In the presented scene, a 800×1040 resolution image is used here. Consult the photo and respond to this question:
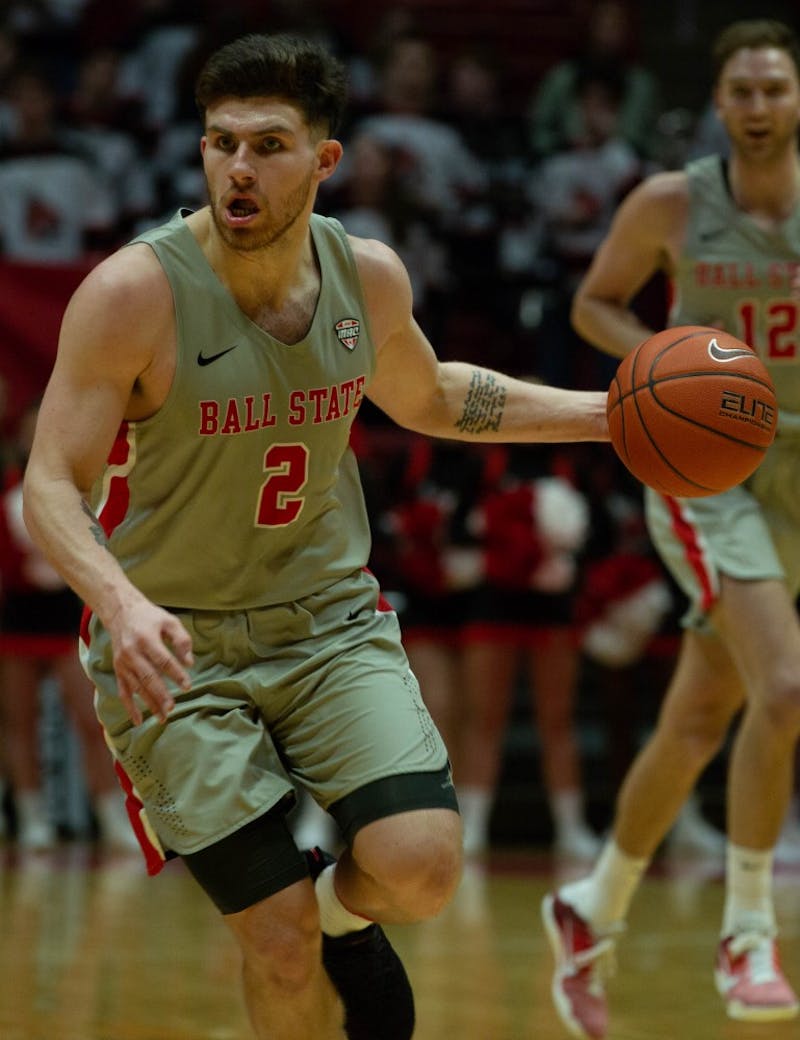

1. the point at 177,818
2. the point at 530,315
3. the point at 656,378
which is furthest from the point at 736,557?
the point at 530,315

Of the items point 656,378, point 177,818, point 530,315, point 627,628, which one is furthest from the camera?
point 530,315

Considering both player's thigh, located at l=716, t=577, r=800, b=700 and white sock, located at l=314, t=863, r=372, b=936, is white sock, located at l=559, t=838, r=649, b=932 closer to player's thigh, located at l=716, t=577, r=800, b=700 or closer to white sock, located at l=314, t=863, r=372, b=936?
player's thigh, located at l=716, t=577, r=800, b=700

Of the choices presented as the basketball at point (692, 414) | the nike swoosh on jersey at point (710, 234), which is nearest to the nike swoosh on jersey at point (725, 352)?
the basketball at point (692, 414)

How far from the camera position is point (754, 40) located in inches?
196

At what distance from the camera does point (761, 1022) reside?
4738 mm

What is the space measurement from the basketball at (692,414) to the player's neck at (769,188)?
1.31 metres

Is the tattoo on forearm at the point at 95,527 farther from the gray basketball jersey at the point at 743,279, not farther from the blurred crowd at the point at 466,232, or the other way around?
the blurred crowd at the point at 466,232

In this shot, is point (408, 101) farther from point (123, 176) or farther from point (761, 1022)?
point (761, 1022)

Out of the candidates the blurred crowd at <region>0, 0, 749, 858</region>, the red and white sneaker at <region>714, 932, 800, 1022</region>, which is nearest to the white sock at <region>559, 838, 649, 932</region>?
the red and white sneaker at <region>714, 932, 800, 1022</region>

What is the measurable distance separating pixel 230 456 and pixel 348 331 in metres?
0.40

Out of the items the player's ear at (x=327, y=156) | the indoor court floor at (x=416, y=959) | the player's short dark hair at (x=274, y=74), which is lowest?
the indoor court floor at (x=416, y=959)

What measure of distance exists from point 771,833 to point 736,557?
0.74 metres

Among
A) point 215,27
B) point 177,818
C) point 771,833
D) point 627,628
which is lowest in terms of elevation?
point 627,628

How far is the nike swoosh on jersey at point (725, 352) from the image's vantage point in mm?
3809
